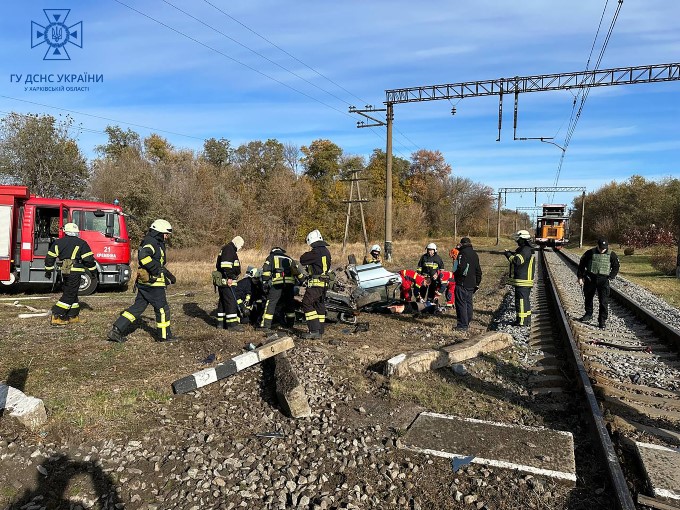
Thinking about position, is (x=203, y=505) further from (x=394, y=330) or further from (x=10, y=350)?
(x=394, y=330)

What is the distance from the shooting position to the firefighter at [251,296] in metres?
9.13

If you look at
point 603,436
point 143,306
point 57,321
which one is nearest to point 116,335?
point 143,306

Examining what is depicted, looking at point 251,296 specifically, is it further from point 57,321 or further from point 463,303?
point 463,303

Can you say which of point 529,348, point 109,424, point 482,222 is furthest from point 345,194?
point 109,424

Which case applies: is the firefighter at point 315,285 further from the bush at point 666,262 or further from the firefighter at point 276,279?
the bush at point 666,262

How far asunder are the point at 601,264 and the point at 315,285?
5.91m

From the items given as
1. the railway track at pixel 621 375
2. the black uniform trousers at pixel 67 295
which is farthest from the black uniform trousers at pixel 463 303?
the black uniform trousers at pixel 67 295

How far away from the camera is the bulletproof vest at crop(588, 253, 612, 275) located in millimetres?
9680

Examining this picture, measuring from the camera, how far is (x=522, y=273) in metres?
9.24

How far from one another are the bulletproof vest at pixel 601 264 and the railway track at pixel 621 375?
44.6 inches

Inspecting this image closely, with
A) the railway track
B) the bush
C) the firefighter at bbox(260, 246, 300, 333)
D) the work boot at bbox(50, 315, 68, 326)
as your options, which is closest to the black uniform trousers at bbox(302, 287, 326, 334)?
the firefighter at bbox(260, 246, 300, 333)

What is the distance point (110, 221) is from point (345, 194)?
35447 mm

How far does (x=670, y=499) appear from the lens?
3.39 meters

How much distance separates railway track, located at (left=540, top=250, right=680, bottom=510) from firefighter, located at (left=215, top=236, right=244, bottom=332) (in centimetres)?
504
